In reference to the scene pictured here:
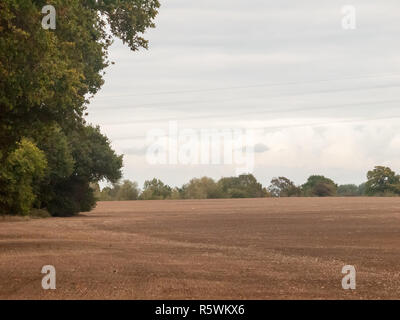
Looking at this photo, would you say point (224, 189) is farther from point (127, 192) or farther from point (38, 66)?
point (38, 66)

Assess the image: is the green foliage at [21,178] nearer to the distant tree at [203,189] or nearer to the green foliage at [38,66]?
the green foliage at [38,66]

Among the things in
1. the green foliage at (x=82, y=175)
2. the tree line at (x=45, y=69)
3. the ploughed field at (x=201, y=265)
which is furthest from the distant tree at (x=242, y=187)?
the ploughed field at (x=201, y=265)

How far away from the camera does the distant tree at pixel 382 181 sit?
589 ft

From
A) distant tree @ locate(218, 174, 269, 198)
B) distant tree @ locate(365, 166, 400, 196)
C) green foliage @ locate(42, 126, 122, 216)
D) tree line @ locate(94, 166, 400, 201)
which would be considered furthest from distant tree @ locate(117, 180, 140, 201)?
green foliage @ locate(42, 126, 122, 216)

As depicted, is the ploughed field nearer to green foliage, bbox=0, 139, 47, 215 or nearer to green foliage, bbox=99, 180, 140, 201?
green foliage, bbox=0, 139, 47, 215

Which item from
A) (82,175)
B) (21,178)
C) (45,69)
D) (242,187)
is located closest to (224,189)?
(242,187)

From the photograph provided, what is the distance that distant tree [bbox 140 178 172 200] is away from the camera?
6973 inches

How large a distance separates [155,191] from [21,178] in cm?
12235

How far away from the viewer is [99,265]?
2320 cm

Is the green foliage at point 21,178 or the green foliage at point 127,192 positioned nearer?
the green foliage at point 21,178

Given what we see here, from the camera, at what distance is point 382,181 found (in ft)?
599

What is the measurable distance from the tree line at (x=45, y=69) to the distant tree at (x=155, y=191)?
113858 mm

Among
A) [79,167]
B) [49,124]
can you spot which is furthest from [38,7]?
[79,167]

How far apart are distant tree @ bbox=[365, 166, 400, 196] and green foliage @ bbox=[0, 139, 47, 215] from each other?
12965 cm
